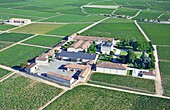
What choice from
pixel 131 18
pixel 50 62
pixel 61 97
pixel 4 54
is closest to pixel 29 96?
pixel 61 97

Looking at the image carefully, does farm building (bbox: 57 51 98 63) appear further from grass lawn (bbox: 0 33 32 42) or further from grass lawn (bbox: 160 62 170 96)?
grass lawn (bbox: 0 33 32 42)

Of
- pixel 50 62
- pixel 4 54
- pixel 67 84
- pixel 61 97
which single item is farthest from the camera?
pixel 4 54

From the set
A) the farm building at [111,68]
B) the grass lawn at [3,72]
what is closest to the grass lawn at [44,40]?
the grass lawn at [3,72]

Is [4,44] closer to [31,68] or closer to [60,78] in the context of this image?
[31,68]

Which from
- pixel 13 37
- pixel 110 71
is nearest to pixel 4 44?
pixel 13 37

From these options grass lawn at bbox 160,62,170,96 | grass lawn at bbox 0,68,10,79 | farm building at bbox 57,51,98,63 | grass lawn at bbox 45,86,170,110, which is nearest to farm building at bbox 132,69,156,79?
grass lawn at bbox 160,62,170,96

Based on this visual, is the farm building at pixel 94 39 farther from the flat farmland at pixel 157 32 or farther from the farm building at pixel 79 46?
the flat farmland at pixel 157 32

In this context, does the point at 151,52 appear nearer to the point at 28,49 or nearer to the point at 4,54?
the point at 28,49
